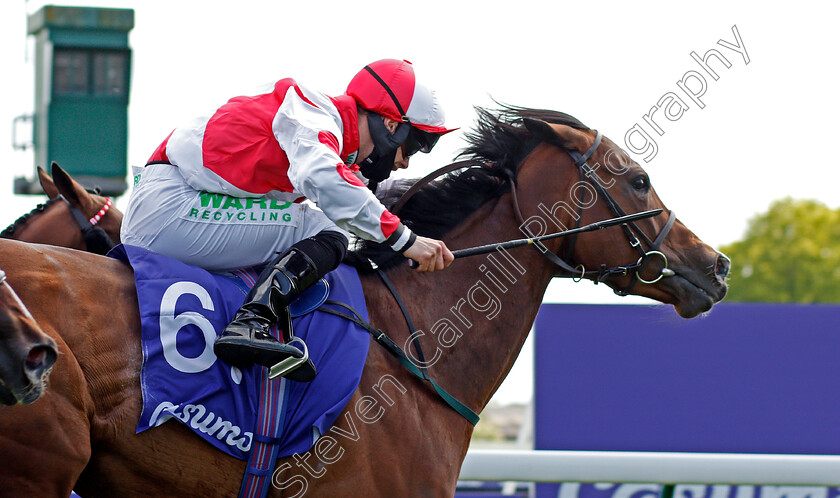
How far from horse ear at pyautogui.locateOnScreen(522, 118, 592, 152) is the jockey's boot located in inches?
47.5

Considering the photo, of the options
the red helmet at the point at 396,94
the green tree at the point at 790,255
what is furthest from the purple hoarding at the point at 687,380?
the green tree at the point at 790,255

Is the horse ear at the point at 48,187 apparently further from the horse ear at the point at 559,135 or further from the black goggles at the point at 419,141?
the horse ear at the point at 559,135

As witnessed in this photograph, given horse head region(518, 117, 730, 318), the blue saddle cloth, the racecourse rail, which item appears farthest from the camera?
the racecourse rail

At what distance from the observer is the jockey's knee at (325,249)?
2816 mm

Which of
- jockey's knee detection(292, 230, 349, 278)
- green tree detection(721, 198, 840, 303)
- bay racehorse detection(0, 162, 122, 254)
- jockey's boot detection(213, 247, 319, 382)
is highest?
jockey's knee detection(292, 230, 349, 278)

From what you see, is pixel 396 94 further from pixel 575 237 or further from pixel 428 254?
pixel 575 237

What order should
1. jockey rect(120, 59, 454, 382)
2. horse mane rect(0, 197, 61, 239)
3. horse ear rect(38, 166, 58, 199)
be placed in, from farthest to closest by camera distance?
horse ear rect(38, 166, 58, 199) → horse mane rect(0, 197, 61, 239) → jockey rect(120, 59, 454, 382)

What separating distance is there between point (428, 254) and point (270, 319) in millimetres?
586

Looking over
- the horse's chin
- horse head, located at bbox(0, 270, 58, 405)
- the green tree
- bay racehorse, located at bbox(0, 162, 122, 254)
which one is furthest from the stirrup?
the green tree

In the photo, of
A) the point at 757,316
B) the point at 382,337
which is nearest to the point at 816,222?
the point at 757,316

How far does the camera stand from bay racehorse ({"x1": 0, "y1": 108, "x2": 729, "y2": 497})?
7.84ft

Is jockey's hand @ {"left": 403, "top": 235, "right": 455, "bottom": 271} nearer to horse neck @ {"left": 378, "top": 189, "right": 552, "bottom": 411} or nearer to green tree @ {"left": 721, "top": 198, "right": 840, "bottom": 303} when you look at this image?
horse neck @ {"left": 378, "top": 189, "right": 552, "bottom": 411}

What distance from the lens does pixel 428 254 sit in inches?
114

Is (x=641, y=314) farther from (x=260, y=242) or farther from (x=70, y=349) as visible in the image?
(x=70, y=349)
